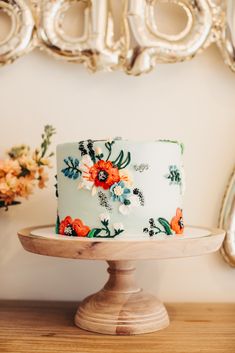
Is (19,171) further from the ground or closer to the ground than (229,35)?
closer to the ground

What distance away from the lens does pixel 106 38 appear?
1074 millimetres

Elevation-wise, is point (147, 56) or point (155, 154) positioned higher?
point (147, 56)

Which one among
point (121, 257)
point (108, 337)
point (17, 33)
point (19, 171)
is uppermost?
point (17, 33)

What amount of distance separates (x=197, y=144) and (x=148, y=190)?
313 millimetres

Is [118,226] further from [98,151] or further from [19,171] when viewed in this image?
[19,171]

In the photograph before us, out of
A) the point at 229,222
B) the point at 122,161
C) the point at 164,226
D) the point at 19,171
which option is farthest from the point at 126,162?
the point at 229,222

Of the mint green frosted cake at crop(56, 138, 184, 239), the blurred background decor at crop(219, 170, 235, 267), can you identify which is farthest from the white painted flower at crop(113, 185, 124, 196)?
the blurred background decor at crop(219, 170, 235, 267)

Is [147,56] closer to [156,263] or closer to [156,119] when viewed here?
[156,119]

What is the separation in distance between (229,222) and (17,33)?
1.88 feet

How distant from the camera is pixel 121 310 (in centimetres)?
86

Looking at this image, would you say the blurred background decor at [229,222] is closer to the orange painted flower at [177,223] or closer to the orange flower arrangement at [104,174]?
the orange painted flower at [177,223]

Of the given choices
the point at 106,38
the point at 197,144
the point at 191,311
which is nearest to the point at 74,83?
the point at 106,38

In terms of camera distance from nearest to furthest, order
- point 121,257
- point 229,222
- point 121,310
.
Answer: point 121,257 → point 121,310 → point 229,222

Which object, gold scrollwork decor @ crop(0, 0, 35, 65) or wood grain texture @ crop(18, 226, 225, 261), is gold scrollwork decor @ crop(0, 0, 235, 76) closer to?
gold scrollwork decor @ crop(0, 0, 35, 65)
